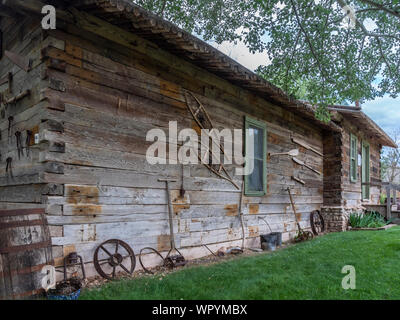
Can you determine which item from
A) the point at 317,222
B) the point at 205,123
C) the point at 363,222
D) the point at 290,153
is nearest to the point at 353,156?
the point at 363,222

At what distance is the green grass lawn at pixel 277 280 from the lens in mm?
3498

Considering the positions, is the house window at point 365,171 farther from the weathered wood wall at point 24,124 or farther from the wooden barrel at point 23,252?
the wooden barrel at point 23,252

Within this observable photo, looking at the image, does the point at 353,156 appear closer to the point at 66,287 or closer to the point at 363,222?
the point at 363,222

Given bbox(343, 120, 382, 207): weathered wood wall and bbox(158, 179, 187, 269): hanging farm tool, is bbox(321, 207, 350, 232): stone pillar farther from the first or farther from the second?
bbox(158, 179, 187, 269): hanging farm tool

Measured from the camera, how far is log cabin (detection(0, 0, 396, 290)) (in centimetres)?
379

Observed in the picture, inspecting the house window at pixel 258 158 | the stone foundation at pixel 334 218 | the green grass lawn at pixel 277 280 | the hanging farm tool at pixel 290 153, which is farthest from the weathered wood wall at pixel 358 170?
the green grass lawn at pixel 277 280

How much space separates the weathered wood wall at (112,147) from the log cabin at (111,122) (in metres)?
0.01

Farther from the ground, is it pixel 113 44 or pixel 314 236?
pixel 113 44

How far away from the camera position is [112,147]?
169 inches

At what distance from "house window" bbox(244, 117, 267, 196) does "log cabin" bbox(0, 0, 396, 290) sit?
0.50 ft

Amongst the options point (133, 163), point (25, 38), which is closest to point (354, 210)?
point (133, 163)

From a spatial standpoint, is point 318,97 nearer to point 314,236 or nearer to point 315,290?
point 314,236
